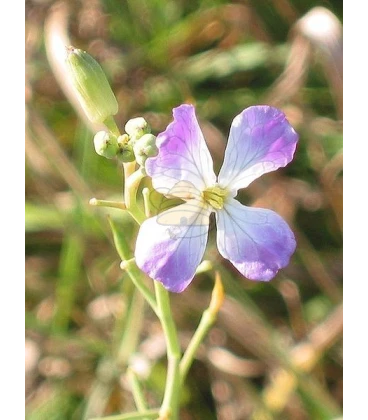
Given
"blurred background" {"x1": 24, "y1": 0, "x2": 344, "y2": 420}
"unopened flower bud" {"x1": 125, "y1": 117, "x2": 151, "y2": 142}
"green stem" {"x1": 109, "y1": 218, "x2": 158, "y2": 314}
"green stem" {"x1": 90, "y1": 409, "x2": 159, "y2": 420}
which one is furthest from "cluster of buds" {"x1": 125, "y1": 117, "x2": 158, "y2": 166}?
"blurred background" {"x1": 24, "y1": 0, "x2": 344, "y2": 420}

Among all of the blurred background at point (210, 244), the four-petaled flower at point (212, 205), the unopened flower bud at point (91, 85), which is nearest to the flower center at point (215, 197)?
the four-petaled flower at point (212, 205)

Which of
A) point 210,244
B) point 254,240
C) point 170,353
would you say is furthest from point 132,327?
point 254,240

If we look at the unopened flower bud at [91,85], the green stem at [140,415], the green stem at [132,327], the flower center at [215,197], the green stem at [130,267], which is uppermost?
the unopened flower bud at [91,85]

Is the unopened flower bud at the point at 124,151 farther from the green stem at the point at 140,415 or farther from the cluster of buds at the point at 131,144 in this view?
the green stem at the point at 140,415
